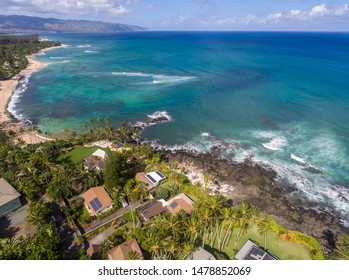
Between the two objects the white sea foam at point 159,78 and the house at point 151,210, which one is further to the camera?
the white sea foam at point 159,78

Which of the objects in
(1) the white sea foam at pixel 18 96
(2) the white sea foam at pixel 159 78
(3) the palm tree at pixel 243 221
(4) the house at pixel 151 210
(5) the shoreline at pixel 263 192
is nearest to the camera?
(3) the palm tree at pixel 243 221

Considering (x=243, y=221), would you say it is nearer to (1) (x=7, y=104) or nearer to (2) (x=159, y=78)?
(1) (x=7, y=104)

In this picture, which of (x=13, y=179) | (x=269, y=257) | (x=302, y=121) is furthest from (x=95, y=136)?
(x=302, y=121)

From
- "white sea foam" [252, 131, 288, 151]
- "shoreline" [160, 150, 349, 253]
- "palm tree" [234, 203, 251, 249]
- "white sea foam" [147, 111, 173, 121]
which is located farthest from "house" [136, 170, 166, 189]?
"white sea foam" [147, 111, 173, 121]

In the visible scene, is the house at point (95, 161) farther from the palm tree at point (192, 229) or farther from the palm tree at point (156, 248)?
the palm tree at point (192, 229)

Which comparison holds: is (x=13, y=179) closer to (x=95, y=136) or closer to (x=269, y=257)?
(x=95, y=136)

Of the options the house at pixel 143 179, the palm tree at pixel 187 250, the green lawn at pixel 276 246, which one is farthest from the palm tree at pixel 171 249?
the house at pixel 143 179

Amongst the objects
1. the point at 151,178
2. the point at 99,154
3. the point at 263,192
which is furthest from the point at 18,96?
the point at 263,192
